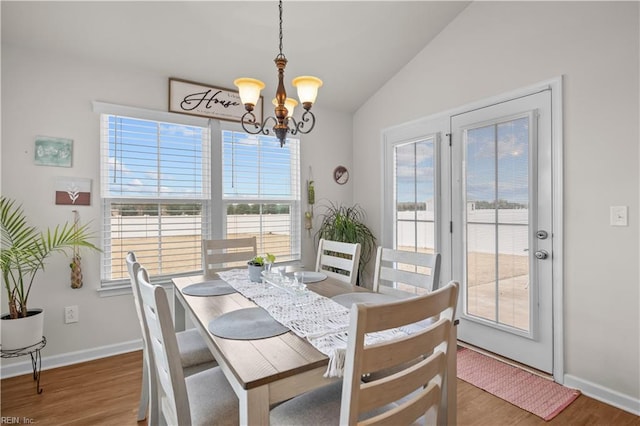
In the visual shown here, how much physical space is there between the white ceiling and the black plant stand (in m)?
2.14

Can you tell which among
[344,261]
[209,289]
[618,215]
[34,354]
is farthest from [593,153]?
[34,354]

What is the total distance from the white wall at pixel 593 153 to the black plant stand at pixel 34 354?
3618 millimetres

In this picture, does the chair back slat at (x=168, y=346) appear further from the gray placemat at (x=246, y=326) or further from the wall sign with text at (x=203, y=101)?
the wall sign with text at (x=203, y=101)

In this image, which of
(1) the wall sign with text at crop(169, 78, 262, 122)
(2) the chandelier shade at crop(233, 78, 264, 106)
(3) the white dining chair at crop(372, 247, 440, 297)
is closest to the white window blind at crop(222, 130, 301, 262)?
(1) the wall sign with text at crop(169, 78, 262, 122)

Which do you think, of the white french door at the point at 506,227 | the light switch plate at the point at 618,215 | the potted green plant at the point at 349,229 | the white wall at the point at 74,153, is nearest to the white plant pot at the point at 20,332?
the white wall at the point at 74,153

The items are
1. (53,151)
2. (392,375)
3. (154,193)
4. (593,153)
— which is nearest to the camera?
(392,375)

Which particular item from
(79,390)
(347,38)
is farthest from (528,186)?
(79,390)

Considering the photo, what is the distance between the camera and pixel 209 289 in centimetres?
184

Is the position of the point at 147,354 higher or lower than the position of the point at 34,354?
higher

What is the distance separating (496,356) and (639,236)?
4.31 ft

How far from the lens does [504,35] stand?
2.53 m

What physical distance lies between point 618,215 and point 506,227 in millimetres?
668

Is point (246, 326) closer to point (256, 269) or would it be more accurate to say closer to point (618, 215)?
point (256, 269)

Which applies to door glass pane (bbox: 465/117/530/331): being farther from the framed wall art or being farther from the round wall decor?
the framed wall art
